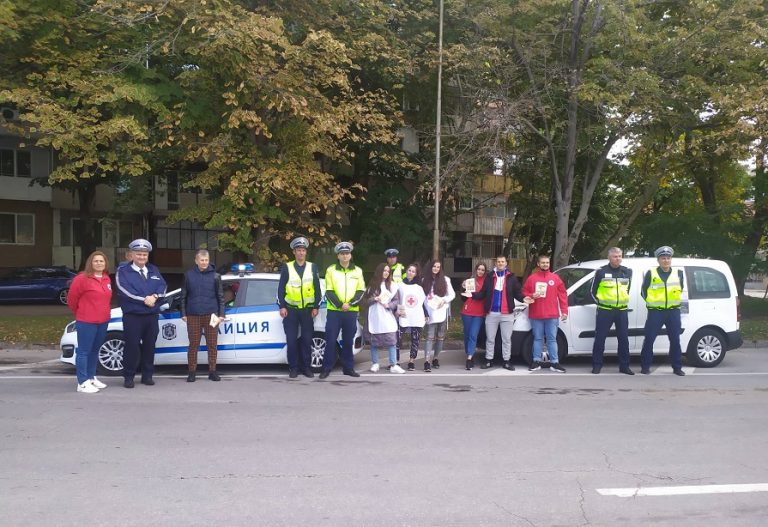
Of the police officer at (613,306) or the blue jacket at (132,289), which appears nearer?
the blue jacket at (132,289)

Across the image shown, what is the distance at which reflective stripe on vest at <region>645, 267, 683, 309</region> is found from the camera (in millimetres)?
9977

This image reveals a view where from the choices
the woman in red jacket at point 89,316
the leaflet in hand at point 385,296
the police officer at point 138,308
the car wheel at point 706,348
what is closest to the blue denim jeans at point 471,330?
the leaflet in hand at point 385,296

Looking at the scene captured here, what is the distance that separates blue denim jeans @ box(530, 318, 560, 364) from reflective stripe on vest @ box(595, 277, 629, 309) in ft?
2.62

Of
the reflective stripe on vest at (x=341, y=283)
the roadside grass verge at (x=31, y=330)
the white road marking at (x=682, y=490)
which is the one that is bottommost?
the white road marking at (x=682, y=490)

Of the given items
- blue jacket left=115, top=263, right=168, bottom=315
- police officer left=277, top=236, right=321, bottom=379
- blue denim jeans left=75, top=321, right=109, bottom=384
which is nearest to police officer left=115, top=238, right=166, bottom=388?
blue jacket left=115, top=263, right=168, bottom=315

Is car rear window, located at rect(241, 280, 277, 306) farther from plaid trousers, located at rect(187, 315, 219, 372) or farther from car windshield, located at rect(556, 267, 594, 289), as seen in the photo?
car windshield, located at rect(556, 267, 594, 289)

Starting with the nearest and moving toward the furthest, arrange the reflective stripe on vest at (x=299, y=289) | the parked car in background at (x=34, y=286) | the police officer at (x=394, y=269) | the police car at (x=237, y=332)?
1. the reflective stripe on vest at (x=299, y=289)
2. the police car at (x=237, y=332)
3. the police officer at (x=394, y=269)
4. the parked car in background at (x=34, y=286)

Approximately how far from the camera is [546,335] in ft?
34.3

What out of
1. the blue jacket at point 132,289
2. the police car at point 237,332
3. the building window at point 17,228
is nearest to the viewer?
the blue jacket at point 132,289

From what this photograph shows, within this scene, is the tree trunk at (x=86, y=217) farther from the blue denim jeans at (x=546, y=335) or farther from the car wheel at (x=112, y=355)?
the blue denim jeans at (x=546, y=335)

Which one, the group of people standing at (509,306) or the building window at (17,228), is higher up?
the building window at (17,228)

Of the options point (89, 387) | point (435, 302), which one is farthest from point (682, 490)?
point (89, 387)

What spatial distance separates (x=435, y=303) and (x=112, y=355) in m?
4.81

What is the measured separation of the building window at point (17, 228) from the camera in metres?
30.4
